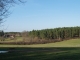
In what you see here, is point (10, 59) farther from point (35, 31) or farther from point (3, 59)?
point (35, 31)

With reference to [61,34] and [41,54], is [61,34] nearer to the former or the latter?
[61,34]

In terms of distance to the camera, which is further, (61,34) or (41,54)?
(61,34)

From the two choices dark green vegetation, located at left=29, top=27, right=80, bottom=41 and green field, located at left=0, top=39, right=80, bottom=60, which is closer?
green field, located at left=0, top=39, right=80, bottom=60

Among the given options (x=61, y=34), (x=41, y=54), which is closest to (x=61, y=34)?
(x=61, y=34)

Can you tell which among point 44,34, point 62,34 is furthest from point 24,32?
point 62,34

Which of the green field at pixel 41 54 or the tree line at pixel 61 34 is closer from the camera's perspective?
the green field at pixel 41 54

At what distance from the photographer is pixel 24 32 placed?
125 m

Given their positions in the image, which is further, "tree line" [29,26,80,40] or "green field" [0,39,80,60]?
"tree line" [29,26,80,40]

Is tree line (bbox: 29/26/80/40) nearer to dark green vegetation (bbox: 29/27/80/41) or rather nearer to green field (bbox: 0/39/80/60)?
dark green vegetation (bbox: 29/27/80/41)

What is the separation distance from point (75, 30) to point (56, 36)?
12.2 m

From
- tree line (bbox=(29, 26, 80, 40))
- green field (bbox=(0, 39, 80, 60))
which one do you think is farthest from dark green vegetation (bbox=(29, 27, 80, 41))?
green field (bbox=(0, 39, 80, 60))

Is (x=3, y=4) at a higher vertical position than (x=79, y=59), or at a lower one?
higher

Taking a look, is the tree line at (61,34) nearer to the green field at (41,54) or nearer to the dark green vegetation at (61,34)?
the dark green vegetation at (61,34)

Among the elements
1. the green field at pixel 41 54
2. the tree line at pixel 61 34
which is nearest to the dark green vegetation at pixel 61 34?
the tree line at pixel 61 34
